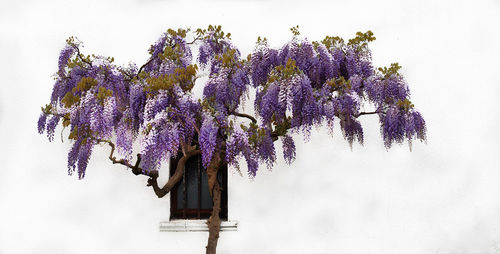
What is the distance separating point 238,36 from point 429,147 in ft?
9.38

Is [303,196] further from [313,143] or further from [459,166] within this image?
[459,166]

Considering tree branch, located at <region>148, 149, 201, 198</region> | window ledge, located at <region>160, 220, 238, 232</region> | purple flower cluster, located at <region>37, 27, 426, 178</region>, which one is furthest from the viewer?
window ledge, located at <region>160, 220, 238, 232</region>

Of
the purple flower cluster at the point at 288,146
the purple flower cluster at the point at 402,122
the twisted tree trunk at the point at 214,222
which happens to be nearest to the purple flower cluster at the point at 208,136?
the twisted tree trunk at the point at 214,222

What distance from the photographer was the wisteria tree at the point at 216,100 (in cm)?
410

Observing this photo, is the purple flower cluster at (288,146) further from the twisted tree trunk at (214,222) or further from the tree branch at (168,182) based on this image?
the tree branch at (168,182)

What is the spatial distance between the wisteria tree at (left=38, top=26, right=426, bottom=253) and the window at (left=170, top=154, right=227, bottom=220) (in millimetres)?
339

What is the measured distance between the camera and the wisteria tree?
4.10m

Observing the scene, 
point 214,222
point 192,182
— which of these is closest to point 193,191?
point 192,182

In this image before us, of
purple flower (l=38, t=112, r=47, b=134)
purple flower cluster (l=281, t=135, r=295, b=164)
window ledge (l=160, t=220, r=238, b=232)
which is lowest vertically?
window ledge (l=160, t=220, r=238, b=232)

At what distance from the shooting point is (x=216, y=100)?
4383 mm

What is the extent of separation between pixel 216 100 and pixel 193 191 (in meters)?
1.65

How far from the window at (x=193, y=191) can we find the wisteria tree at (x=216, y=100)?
0.34m

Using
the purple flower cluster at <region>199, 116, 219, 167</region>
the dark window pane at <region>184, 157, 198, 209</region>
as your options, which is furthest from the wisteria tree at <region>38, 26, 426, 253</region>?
the dark window pane at <region>184, 157, 198, 209</region>

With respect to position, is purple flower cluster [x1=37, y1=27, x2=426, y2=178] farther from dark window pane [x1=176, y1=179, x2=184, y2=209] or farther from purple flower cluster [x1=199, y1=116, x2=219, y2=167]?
dark window pane [x1=176, y1=179, x2=184, y2=209]
